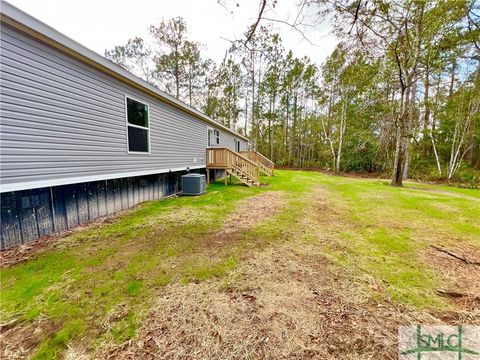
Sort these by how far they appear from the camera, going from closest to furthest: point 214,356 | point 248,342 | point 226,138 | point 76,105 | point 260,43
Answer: point 214,356 < point 248,342 < point 260,43 < point 76,105 < point 226,138

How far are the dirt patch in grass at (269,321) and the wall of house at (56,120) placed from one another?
3.21 meters

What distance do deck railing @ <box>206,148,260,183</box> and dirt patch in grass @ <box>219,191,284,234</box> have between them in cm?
276

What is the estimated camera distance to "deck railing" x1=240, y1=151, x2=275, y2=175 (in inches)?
587

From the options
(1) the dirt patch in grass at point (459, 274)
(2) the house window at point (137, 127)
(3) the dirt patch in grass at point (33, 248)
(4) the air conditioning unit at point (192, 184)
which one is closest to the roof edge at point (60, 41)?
(2) the house window at point (137, 127)

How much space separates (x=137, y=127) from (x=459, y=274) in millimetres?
7149

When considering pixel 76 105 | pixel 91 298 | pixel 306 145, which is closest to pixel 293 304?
pixel 91 298

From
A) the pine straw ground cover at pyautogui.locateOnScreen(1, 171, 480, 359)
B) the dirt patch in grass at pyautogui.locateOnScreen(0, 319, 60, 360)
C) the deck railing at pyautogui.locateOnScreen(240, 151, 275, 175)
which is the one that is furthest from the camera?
the deck railing at pyautogui.locateOnScreen(240, 151, 275, 175)

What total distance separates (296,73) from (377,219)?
20639 mm

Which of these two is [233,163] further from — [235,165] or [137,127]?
[137,127]

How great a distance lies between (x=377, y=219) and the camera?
4.91 meters

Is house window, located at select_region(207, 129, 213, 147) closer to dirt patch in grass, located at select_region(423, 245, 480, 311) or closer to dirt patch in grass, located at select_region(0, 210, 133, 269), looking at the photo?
dirt patch in grass, located at select_region(0, 210, 133, 269)

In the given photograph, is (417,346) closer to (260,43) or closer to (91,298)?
(91,298)

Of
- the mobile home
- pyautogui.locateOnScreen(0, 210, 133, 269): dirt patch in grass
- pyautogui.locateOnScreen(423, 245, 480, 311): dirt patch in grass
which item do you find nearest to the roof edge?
the mobile home

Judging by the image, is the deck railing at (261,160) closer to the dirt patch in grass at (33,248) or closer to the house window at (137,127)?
the house window at (137,127)
